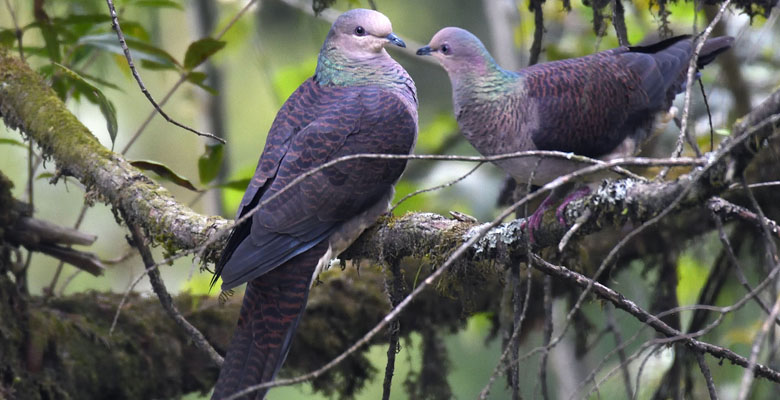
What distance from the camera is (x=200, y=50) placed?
3.34 meters

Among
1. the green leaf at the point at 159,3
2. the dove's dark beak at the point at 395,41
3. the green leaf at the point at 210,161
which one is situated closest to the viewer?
the green leaf at the point at 210,161

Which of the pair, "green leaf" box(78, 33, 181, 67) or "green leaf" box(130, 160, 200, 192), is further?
"green leaf" box(78, 33, 181, 67)

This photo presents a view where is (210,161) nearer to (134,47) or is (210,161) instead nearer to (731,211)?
(134,47)

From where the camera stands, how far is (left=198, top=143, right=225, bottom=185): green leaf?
321 cm

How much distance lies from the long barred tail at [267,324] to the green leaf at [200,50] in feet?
3.60

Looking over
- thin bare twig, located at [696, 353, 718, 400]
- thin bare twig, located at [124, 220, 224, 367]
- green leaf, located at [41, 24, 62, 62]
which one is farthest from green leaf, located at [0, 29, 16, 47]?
thin bare twig, located at [696, 353, 718, 400]

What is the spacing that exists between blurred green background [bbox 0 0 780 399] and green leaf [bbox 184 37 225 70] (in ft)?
0.58

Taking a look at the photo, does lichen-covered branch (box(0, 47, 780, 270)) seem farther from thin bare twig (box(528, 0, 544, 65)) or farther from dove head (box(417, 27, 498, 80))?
thin bare twig (box(528, 0, 544, 65))

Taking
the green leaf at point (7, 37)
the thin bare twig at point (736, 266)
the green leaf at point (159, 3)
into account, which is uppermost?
the green leaf at point (159, 3)

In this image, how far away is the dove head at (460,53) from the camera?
3008mm

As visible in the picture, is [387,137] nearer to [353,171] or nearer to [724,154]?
[353,171]

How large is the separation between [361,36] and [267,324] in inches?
53.5

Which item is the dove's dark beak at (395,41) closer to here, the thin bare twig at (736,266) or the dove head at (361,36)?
the dove head at (361,36)

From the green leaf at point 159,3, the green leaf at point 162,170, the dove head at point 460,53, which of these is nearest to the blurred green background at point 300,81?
the green leaf at point 159,3
